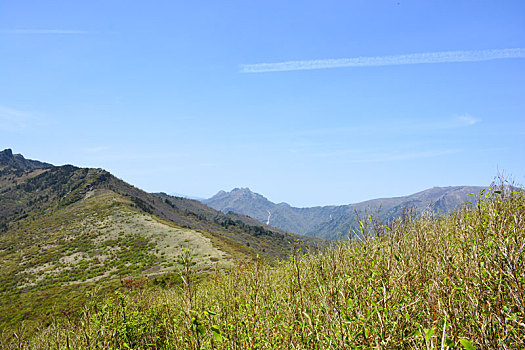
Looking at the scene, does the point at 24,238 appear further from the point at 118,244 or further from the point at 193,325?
the point at 193,325

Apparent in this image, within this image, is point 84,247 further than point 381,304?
Yes

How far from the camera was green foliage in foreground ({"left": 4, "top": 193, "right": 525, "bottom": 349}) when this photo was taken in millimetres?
2715

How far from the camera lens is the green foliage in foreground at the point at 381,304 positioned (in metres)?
2.71

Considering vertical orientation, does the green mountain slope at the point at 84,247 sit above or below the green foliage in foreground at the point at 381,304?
below

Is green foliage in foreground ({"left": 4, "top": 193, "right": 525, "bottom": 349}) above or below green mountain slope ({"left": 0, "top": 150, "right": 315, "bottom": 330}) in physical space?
above

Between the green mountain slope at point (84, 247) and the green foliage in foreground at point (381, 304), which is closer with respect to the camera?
the green foliage in foreground at point (381, 304)

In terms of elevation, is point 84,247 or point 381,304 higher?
point 381,304

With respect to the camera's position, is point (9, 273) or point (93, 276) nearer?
point (93, 276)

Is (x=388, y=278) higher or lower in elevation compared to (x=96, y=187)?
lower

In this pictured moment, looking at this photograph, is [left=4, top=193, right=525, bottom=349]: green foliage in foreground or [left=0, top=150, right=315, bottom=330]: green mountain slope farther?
[left=0, top=150, right=315, bottom=330]: green mountain slope

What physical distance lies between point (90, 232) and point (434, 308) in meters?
88.1

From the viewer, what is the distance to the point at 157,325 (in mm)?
8531

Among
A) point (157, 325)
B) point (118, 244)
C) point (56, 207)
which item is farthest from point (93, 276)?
point (56, 207)

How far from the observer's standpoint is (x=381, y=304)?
3568mm
